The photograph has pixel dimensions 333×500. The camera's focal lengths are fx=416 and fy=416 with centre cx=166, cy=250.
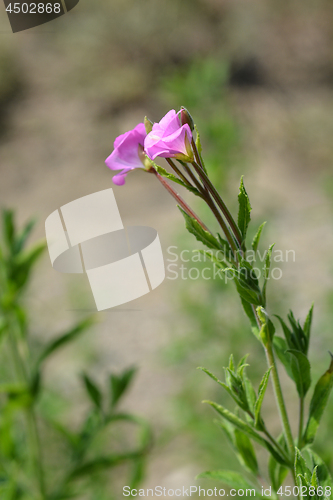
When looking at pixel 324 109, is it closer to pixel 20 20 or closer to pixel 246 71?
pixel 246 71

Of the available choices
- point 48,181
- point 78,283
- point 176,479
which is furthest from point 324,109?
point 176,479

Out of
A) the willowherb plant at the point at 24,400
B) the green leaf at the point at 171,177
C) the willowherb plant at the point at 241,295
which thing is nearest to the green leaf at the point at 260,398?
the willowherb plant at the point at 241,295

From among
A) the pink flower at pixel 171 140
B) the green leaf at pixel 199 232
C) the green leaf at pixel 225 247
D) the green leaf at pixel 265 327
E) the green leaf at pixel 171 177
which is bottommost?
the green leaf at pixel 265 327

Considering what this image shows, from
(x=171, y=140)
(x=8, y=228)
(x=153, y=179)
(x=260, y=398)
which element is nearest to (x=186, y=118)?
(x=171, y=140)

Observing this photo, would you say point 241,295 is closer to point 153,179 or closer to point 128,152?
point 128,152

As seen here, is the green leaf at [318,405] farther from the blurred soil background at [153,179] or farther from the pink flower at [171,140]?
the blurred soil background at [153,179]
